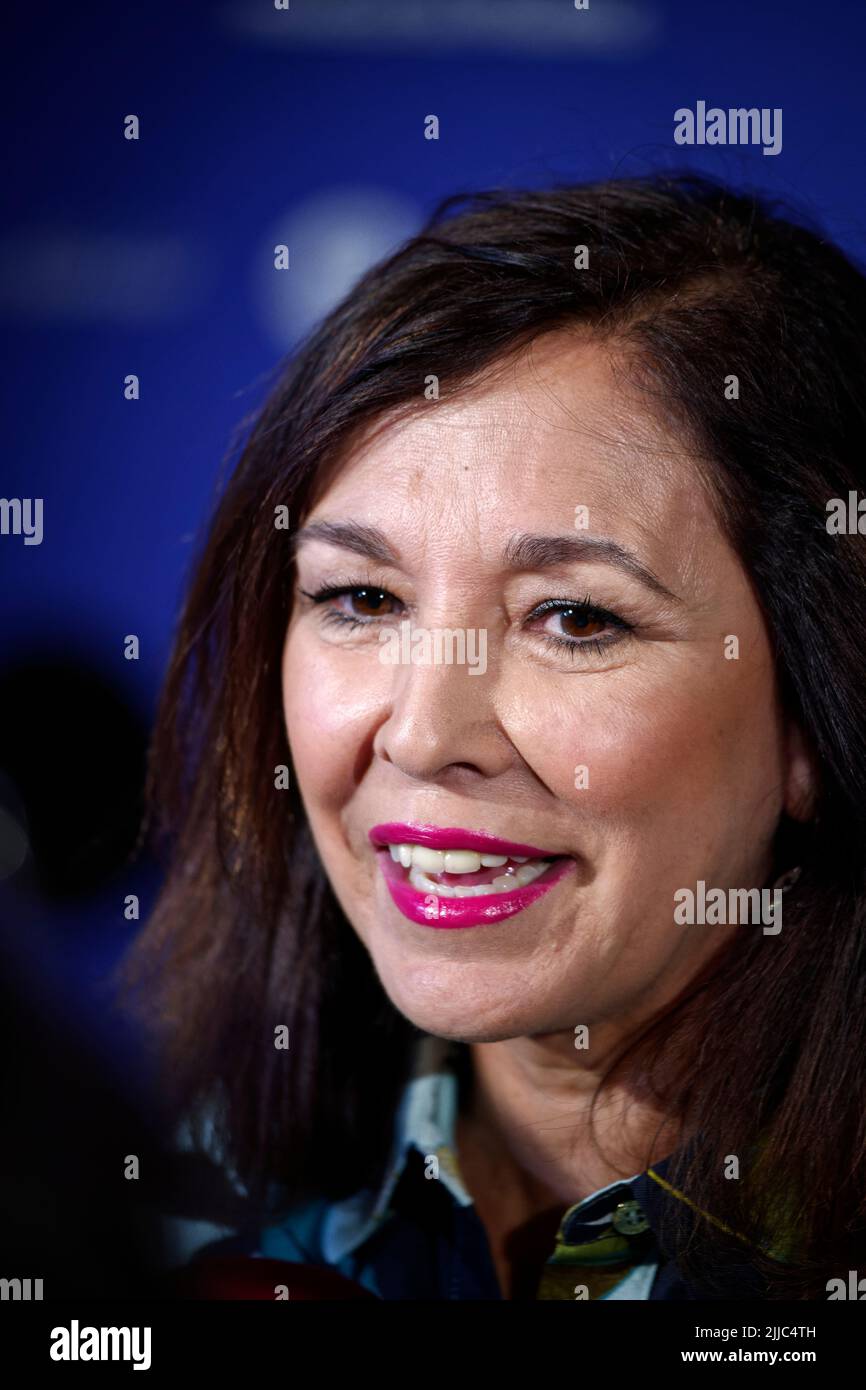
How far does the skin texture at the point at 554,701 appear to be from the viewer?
3.46 feet

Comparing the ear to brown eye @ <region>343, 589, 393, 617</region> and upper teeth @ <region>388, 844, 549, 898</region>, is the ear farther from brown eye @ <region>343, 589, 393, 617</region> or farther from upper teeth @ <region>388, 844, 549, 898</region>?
brown eye @ <region>343, 589, 393, 617</region>

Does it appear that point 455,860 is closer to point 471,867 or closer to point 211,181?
point 471,867

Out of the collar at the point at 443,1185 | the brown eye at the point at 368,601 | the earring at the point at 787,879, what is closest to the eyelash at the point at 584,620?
the brown eye at the point at 368,601

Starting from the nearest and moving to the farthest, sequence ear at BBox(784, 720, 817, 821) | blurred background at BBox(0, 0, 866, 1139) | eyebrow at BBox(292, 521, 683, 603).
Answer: eyebrow at BBox(292, 521, 683, 603) < ear at BBox(784, 720, 817, 821) < blurred background at BBox(0, 0, 866, 1139)

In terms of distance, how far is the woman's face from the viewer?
1.05m

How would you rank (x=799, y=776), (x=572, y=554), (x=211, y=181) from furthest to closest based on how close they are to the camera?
1. (x=211, y=181)
2. (x=799, y=776)
3. (x=572, y=554)

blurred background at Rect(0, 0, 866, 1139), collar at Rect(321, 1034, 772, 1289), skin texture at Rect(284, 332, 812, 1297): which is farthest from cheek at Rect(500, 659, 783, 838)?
blurred background at Rect(0, 0, 866, 1139)

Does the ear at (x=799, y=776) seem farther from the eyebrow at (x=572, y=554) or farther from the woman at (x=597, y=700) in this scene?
the eyebrow at (x=572, y=554)

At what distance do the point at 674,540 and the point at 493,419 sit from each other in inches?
7.3

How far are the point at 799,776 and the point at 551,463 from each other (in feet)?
1.22

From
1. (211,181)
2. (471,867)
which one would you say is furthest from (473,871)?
(211,181)

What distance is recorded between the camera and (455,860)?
111 cm

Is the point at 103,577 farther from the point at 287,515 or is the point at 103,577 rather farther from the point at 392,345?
the point at 392,345

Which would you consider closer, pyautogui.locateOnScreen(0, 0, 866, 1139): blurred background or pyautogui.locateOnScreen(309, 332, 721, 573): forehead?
pyautogui.locateOnScreen(309, 332, 721, 573): forehead
